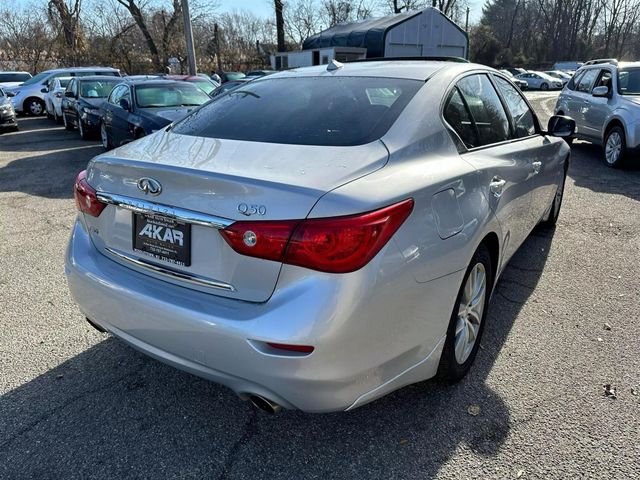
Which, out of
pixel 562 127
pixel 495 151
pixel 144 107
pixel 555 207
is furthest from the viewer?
pixel 144 107

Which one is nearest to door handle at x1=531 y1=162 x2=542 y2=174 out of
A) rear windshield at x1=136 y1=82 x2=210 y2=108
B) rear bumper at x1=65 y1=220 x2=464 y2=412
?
rear bumper at x1=65 y1=220 x2=464 y2=412

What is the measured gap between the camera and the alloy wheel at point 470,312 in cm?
257

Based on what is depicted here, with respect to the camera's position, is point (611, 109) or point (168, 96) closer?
point (611, 109)

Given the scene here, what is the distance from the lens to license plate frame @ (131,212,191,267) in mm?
2029

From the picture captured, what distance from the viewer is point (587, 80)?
33.2 ft

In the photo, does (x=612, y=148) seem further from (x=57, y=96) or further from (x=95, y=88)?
(x=57, y=96)

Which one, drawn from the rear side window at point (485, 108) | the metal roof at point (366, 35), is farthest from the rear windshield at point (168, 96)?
the metal roof at point (366, 35)

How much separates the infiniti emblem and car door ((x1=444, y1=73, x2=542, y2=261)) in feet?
4.80

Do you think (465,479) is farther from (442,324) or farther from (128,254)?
(128,254)

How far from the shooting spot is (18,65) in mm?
33781

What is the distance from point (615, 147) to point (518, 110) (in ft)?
20.1

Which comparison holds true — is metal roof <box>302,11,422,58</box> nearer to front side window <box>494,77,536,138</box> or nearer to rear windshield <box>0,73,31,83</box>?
rear windshield <box>0,73,31,83</box>

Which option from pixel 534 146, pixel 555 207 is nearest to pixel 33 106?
pixel 555 207

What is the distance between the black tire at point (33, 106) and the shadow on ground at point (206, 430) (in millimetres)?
20008
